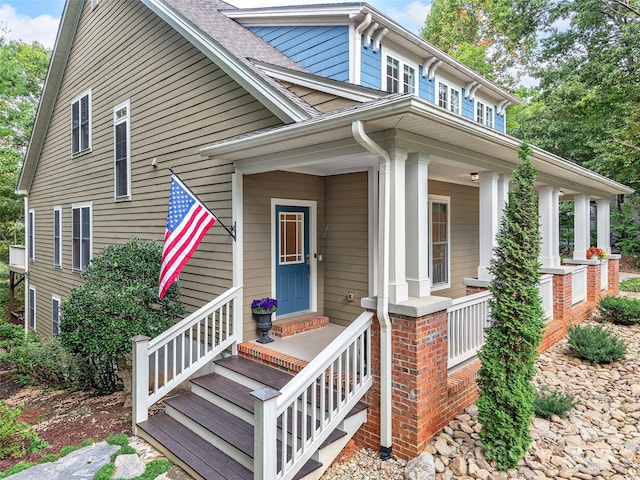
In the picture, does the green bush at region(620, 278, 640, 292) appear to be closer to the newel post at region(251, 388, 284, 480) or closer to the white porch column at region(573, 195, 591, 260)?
the white porch column at region(573, 195, 591, 260)

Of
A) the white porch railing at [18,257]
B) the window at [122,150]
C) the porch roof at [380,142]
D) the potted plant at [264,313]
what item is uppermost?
the window at [122,150]

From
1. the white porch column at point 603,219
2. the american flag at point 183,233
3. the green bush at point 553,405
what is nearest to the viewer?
the green bush at point 553,405

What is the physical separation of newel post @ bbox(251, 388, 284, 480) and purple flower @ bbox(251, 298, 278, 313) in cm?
252

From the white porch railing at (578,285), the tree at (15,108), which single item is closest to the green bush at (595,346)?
the white porch railing at (578,285)

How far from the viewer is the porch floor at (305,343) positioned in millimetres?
5250

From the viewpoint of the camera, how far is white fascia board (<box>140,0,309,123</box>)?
507cm

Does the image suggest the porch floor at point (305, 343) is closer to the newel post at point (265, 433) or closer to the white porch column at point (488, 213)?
the newel post at point (265, 433)

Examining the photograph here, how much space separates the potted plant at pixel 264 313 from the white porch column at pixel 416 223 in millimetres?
2280

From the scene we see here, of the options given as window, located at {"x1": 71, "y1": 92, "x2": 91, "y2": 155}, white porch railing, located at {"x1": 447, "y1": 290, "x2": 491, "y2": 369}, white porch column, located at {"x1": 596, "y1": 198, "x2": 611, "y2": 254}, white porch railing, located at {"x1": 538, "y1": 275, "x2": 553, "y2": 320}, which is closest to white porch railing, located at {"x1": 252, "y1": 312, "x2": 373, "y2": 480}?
white porch railing, located at {"x1": 447, "y1": 290, "x2": 491, "y2": 369}

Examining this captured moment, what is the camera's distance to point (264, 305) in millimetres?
5742

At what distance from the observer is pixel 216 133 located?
6332 mm

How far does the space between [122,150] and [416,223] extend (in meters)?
7.19

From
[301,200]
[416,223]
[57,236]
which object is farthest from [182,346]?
[57,236]

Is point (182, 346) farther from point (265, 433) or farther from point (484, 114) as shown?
point (484, 114)
